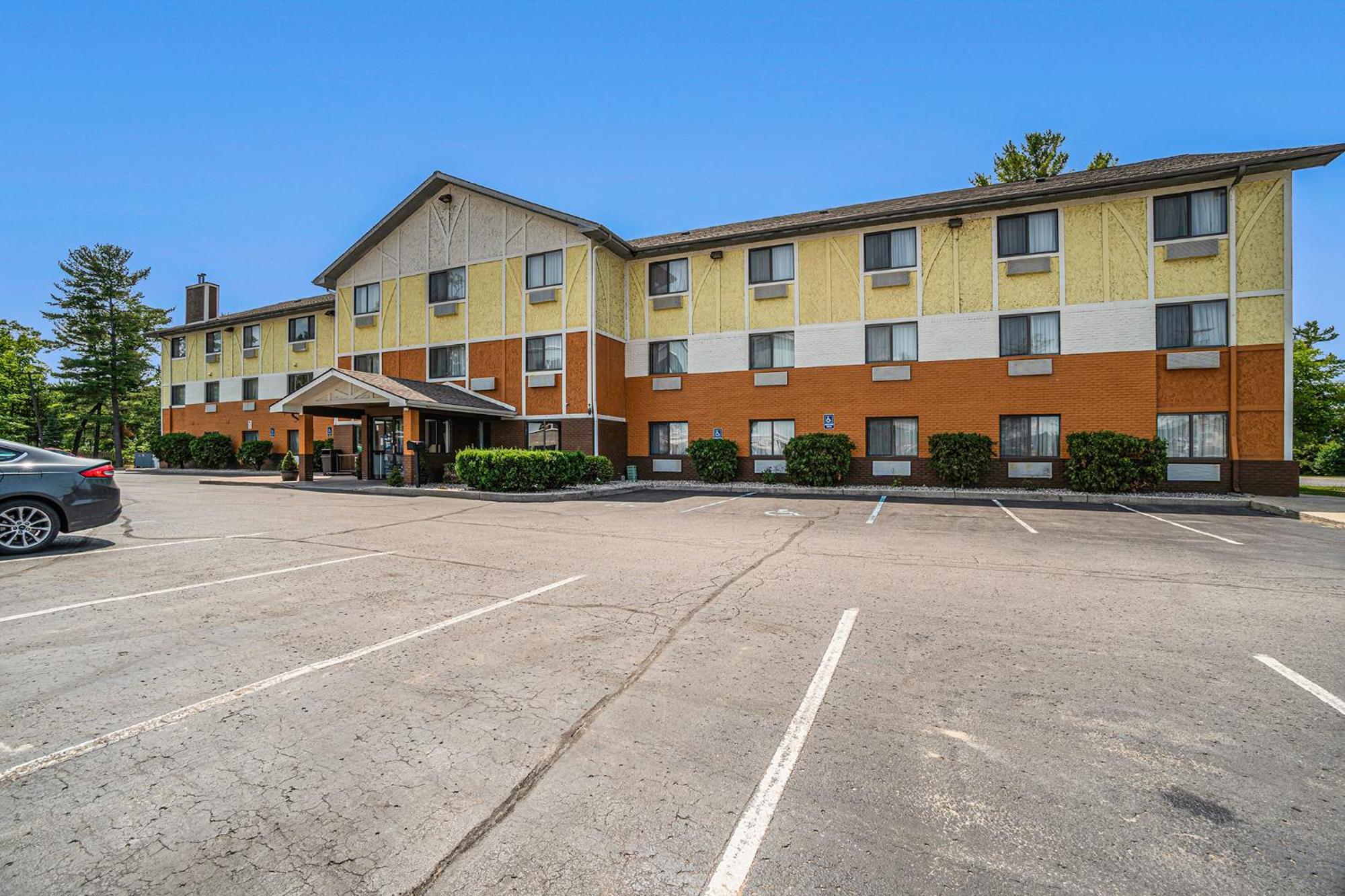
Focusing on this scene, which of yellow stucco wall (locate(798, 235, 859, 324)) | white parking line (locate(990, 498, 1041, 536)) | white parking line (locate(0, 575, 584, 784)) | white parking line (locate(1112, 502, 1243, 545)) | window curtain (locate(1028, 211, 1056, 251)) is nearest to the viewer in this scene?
white parking line (locate(0, 575, 584, 784))

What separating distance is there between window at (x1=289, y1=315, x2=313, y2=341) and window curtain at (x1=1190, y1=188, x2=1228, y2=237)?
3626cm

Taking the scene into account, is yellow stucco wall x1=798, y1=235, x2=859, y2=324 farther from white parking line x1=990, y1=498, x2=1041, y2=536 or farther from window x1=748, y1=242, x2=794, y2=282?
white parking line x1=990, y1=498, x2=1041, y2=536

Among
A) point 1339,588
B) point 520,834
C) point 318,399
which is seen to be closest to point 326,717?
point 520,834

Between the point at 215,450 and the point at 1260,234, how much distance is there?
44.4 metres

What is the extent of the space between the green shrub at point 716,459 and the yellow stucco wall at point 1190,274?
44.7 feet

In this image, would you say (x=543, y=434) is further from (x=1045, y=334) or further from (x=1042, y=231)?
(x=1042, y=231)

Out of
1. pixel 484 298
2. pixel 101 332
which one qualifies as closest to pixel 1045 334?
pixel 484 298

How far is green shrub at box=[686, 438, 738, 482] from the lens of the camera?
21.5 meters

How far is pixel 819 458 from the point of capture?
65.4 feet

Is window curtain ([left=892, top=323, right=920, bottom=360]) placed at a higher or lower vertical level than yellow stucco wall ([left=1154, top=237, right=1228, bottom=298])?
lower

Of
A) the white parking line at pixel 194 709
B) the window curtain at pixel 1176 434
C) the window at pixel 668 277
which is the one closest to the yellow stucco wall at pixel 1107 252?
the window curtain at pixel 1176 434

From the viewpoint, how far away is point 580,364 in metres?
21.8

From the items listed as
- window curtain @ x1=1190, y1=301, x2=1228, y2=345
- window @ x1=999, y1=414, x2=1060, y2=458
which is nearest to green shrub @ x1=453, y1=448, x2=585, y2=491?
window @ x1=999, y1=414, x2=1060, y2=458

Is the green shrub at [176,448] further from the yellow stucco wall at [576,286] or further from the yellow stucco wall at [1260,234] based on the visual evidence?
the yellow stucco wall at [1260,234]
